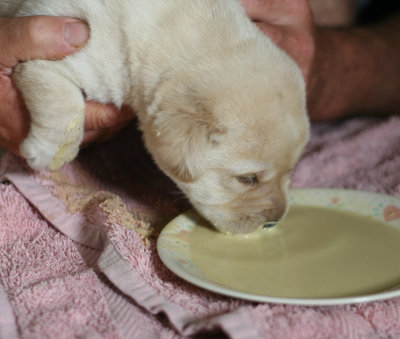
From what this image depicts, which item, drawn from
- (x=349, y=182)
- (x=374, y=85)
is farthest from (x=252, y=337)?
(x=374, y=85)

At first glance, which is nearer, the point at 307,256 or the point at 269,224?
the point at 307,256

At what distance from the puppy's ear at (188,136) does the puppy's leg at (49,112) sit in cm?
47

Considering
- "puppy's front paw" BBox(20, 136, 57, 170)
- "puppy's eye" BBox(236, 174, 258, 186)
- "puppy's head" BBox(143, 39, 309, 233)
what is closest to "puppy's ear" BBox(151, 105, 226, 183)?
"puppy's head" BBox(143, 39, 309, 233)

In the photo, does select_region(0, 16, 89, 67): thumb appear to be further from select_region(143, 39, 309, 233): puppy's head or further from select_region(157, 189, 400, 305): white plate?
select_region(157, 189, 400, 305): white plate

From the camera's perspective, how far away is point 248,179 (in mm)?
2020

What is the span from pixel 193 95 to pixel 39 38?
0.73 meters

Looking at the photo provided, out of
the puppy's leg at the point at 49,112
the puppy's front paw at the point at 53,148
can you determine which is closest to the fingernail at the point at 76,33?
the puppy's leg at the point at 49,112

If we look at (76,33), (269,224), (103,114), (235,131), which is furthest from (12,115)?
(269,224)

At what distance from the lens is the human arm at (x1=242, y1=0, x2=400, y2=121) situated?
2.89 m

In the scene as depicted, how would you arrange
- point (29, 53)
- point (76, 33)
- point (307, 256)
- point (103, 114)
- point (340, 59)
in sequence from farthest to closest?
point (340, 59) < point (103, 114) < point (29, 53) < point (76, 33) < point (307, 256)

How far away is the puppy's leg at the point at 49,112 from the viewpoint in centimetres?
216

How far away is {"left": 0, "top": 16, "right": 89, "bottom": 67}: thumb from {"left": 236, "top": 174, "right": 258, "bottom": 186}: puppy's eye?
0.84 meters

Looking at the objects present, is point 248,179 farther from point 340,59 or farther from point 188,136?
point 340,59

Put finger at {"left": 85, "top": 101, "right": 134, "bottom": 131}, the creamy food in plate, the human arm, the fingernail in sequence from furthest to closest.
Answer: the human arm
finger at {"left": 85, "top": 101, "right": 134, "bottom": 131}
the fingernail
the creamy food in plate
